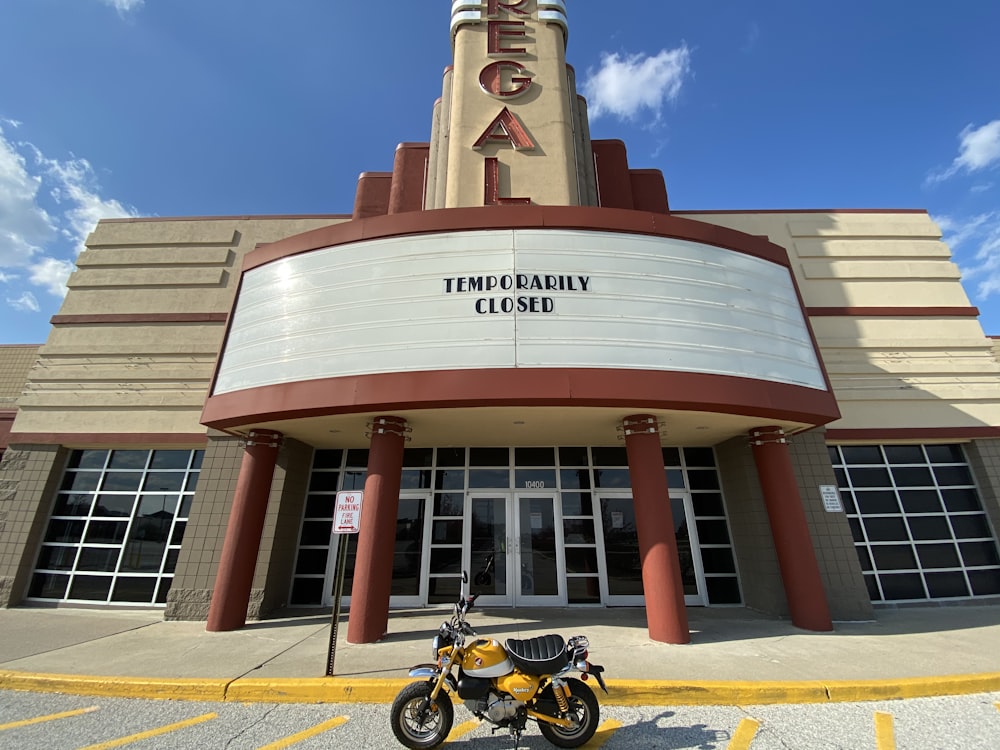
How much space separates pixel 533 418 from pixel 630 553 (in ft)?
15.6

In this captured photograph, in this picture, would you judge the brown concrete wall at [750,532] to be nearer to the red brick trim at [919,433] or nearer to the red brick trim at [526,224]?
the red brick trim at [919,433]

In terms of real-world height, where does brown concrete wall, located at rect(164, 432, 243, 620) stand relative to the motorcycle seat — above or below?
above

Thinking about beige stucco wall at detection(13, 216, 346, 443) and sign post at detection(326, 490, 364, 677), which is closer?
sign post at detection(326, 490, 364, 677)

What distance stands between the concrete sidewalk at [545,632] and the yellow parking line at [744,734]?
0.55m

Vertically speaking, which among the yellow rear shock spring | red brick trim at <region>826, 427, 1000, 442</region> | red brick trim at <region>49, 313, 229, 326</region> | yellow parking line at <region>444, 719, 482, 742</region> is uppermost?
red brick trim at <region>49, 313, 229, 326</region>

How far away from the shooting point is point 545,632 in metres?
8.18

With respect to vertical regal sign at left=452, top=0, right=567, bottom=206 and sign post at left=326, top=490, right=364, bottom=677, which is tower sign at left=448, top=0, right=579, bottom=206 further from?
sign post at left=326, top=490, right=364, bottom=677

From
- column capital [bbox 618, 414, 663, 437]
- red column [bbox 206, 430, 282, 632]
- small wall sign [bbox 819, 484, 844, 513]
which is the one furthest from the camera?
small wall sign [bbox 819, 484, 844, 513]

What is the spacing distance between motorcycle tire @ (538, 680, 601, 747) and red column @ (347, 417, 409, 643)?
14.2 ft

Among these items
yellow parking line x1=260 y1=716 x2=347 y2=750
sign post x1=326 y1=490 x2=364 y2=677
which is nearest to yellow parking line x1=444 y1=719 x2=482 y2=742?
yellow parking line x1=260 y1=716 x2=347 y2=750

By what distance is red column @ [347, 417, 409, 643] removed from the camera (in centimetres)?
767

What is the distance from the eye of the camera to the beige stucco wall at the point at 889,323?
1202cm

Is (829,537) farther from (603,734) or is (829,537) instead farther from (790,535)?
(603,734)

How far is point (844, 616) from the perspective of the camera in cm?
948
